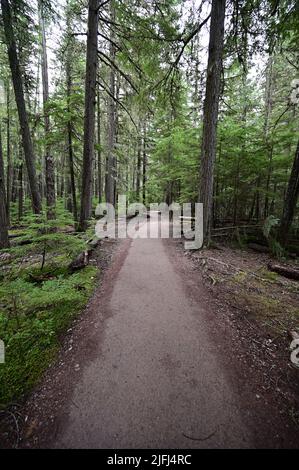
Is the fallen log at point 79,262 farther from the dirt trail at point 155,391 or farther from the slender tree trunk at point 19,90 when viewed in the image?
the slender tree trunk at point 19,90

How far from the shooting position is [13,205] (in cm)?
2223

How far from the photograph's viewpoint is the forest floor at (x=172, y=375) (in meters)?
1.95

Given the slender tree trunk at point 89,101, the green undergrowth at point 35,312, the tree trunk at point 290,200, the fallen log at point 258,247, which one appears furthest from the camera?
the fallen log at point 258,247

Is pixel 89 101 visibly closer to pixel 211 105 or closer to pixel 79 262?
pixel 211 105

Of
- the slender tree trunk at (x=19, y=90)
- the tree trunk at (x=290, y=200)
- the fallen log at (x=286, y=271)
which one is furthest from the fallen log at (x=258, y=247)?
the slender tree trunk at (x=19, y=90)

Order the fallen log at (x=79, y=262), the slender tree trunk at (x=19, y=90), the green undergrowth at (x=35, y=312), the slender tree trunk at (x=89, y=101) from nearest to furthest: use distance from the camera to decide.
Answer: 1. the green undergrowth at (x=35, y=312)
2. the fallen log at (x=79, y=262)
3. the slender tree trunk at (x=19, y=90)
4. the slender tree trunk at (x=89, y=101)

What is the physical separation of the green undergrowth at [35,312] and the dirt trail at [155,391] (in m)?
0.69

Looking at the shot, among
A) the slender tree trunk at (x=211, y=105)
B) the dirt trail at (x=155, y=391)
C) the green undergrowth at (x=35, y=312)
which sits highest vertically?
the slender tree trunk at (x=211, y=105)

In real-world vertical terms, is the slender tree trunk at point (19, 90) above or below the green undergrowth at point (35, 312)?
above

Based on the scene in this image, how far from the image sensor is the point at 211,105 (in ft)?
22.8

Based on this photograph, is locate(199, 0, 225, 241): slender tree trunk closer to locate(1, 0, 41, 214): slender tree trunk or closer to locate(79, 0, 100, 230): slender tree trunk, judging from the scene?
locate(79, 0, 100, 230): slender tree trunk

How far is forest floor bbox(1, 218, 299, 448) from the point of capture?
1.95 m

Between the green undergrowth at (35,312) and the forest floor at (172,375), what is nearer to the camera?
the forest floor at (172,375)

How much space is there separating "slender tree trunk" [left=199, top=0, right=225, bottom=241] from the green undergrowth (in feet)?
15.6
